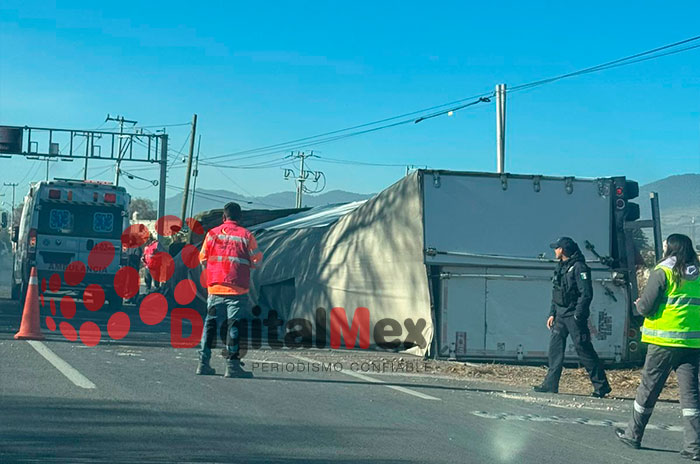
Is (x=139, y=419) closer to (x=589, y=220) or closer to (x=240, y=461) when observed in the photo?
(x=240, y=461)

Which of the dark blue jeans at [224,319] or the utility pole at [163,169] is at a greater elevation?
the utility pole at [163,169]

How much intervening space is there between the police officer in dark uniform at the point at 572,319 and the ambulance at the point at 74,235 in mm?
13229

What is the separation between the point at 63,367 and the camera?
9570 mm

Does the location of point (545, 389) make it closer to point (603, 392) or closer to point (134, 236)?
point (603, 392)

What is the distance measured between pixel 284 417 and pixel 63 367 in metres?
3.28

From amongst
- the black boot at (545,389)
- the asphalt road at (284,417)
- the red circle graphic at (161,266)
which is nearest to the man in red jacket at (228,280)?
the asphalt road at (284,417)

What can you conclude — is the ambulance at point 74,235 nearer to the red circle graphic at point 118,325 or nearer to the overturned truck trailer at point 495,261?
the red circle graphic at point 118,325

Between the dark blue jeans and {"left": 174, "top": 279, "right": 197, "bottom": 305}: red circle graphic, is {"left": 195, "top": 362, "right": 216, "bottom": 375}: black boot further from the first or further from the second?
{"left": 174, "top": 279, "right": 197, "bottom": 305}: red circle graphic

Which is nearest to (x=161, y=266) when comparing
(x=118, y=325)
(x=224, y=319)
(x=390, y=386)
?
(x=118, y=325)

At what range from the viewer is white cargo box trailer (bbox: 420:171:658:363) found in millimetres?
12227

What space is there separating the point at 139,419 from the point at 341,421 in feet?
5.21

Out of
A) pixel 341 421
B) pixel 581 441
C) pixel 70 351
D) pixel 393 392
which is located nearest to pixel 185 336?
pixel 70 351

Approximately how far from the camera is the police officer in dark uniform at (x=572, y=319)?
9734mm

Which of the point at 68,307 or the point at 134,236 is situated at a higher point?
the point at 134,236
